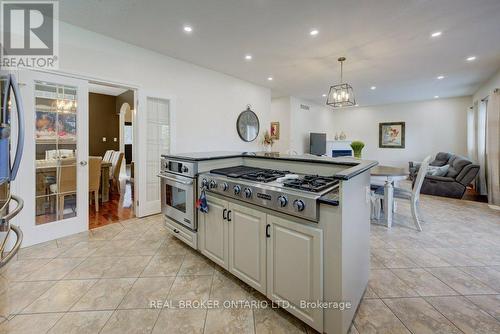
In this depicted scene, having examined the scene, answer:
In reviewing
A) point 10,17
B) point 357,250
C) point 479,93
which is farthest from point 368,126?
point 10,17

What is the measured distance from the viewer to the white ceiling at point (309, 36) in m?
2.55

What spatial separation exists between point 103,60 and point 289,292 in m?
3.81

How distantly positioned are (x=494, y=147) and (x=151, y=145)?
671 centimetres

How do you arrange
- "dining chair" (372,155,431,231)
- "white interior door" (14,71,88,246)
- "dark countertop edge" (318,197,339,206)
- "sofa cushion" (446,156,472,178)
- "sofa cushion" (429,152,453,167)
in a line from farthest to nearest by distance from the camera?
"sofa cushion" (429,152,453,167)
"sofa cushion" (446,156,472,178)
"dining chair" (372,155,431,231)
"white interior door" (14,71,88,246)
"dark countertop edge" (318,197,339,206)

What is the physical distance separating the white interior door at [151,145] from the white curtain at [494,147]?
6408mm

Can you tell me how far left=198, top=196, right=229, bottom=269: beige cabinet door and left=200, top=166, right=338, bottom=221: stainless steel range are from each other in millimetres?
137

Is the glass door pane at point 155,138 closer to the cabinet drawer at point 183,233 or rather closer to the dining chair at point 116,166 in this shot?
the cabinet drawer at point 183,233

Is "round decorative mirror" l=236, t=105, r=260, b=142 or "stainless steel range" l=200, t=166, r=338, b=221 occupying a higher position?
"round decorative mirror" l=236, t=105, r=260, b=142

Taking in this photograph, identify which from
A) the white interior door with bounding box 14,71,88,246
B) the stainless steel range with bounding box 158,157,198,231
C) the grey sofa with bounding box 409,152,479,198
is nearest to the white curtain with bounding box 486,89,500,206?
the grey sofa with bounding box 409,152,479,198

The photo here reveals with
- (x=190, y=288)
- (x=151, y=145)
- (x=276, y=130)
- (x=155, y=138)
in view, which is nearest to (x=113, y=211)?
(x=151, y=145)

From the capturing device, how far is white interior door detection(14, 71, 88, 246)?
2652 millimetres

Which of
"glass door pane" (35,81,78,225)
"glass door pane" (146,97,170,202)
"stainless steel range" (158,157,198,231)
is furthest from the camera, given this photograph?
"glass door pane" (146,97,170,202)

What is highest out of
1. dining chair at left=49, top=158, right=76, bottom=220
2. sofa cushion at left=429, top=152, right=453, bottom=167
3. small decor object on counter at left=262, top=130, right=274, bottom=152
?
small decor object on counter at left=262, top=130, right=274, bottom=152

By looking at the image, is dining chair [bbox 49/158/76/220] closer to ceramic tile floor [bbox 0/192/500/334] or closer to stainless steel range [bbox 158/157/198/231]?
ceramic tile floor [bbox 0/192/500/334]
